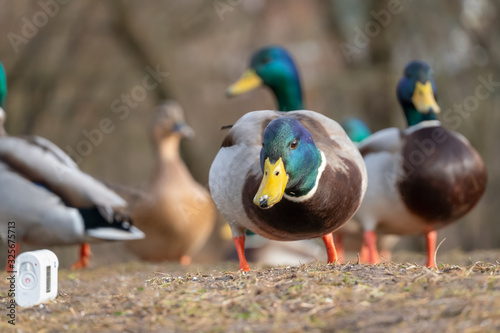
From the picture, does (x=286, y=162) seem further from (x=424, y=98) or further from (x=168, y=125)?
(x=168, y=125)

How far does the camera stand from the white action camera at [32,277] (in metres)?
3.44

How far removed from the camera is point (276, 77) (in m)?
7.09

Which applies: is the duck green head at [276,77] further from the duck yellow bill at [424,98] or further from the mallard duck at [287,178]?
the mallard duck at [287,178]

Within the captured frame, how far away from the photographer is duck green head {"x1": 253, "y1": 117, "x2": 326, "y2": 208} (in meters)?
3.45

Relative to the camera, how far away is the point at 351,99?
1202 cm

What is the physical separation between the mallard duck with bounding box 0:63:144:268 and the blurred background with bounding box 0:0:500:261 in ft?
11.5

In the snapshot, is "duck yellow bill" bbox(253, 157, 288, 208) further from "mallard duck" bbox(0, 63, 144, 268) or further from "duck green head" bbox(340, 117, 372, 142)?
"duck green head" bbox(340, 117, 372, 142)

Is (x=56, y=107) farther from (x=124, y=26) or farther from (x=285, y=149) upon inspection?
(x=285, y=149)

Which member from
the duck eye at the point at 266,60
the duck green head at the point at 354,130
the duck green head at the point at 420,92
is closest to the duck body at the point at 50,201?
the duck eye at the point at 266,60

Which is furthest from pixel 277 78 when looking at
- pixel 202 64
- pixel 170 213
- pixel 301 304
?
pixel 202 64

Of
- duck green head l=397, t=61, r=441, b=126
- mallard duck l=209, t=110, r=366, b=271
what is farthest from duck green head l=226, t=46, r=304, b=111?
mallard duck l=209, t=110, r=366, b=271

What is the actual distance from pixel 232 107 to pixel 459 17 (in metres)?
4.92

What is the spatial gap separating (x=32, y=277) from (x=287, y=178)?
1303 millimetres

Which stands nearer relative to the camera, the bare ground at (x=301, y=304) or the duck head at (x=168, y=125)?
the bare ground at (x=301, y=304)
